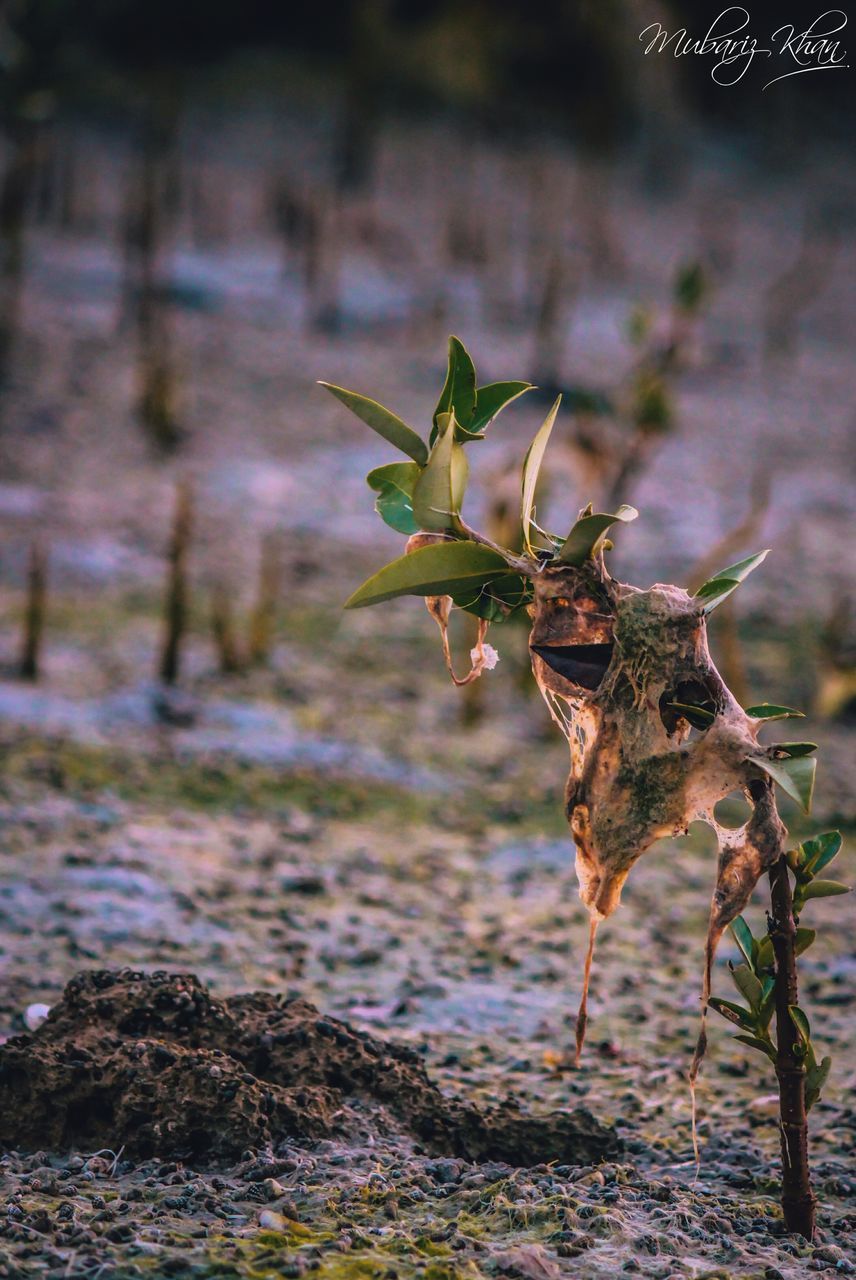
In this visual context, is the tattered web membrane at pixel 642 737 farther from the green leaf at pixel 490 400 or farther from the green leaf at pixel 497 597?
the green leaf at pixel 490 400

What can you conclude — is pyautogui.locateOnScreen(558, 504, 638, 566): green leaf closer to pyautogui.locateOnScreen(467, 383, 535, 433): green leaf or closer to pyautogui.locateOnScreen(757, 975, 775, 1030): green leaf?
pyautogui.locateOnScreen(467, 383, 535, 433): green leaf

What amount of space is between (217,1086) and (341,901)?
51.4 inches

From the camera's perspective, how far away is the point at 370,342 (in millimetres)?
9211

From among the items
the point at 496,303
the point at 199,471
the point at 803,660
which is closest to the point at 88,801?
the point at 803,660

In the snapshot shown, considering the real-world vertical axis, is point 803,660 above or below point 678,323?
below

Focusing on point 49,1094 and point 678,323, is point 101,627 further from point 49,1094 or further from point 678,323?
point 49,1094

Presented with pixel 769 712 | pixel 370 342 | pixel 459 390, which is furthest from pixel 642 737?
pixel 370 342

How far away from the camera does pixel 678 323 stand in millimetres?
5180

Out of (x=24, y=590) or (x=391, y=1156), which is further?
(x=24, y=590)

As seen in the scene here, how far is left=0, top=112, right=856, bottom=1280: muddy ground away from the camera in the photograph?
1786 millimetres

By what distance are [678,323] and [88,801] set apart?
2.97 m

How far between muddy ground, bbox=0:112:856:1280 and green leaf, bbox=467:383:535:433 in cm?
104

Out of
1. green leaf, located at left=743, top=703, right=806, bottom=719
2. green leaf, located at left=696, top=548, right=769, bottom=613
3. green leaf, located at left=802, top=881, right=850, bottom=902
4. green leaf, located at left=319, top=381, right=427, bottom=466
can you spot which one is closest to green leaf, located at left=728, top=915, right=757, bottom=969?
green leaf, located at left=802, top=881, right=850, bottom=902

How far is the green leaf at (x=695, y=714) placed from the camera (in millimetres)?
1664
